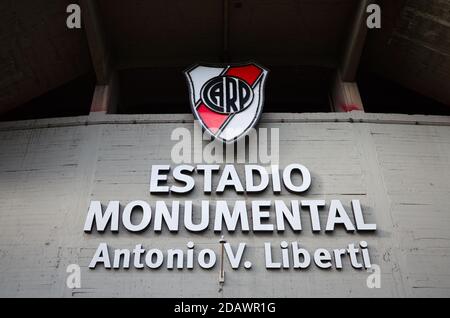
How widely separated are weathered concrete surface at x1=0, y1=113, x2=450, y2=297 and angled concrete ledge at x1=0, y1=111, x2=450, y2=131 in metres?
0.02

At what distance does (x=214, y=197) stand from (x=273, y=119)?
182 cm

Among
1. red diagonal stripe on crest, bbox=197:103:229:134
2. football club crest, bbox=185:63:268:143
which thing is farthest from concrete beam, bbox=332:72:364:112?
red diagonal stripe on crest, bbox=197:103:229:134

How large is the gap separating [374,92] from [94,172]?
20.3 ft

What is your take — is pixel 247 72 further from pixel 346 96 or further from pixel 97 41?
pixel 97 41

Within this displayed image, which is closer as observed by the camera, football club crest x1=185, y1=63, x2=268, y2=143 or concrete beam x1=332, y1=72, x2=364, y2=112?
football club crest x1=185, y1=63, x2=268, y2=143

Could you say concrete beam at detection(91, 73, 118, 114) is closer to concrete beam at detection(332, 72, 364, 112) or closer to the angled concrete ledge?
the angled concrete ledge

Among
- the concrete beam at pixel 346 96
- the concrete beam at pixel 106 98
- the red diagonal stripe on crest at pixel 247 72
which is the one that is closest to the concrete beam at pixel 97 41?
the concrete beam at pixel 106 98

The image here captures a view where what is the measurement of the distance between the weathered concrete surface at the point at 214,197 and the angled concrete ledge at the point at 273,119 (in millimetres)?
17

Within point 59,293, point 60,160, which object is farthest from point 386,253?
point 60,160

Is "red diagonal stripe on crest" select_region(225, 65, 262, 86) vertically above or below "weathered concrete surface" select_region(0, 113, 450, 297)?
above

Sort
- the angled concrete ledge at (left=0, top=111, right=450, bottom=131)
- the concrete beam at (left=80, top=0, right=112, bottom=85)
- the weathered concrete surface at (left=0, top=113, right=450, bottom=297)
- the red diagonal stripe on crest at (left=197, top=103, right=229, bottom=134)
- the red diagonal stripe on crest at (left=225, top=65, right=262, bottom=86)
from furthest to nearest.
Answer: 1. the red diagonal stripe on crest at (left=225, top=65, right=262, bottom=86)
2. the angled concrete ledge at (left=0, top=111, right=450, bottom=131)
3. the concrete beam at (left=80, top=0, right=112, bottom=85)
4. the red diagonal stripe on crest at (left=197, top=103, right=229, bottom=134)
5. the weathered concrete surface at (left=0, top=113, right=450, bottom=297)

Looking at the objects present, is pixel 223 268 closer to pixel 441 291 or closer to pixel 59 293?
pixel 59 293

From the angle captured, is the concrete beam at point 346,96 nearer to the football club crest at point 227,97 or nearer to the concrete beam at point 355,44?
the concrete beam at point 355,44

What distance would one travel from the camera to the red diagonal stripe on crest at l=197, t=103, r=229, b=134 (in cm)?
782
